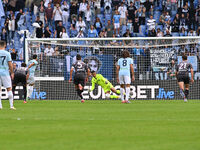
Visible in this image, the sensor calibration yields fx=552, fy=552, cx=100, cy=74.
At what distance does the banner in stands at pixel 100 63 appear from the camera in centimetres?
2859

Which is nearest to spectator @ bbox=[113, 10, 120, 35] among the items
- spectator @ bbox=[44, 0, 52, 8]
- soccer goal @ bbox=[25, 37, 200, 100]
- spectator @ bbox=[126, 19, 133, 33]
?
spectator @ bbox=[126, 19, 133, 33]

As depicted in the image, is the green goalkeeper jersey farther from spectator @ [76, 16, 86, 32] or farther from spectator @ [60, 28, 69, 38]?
spectator @ [76, 16, 86, 32]

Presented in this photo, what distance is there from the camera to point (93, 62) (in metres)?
29.2

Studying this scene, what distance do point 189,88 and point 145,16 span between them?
901 cm

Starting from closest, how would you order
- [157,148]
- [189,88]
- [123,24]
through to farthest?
[157,148], [189,88], [123,24]

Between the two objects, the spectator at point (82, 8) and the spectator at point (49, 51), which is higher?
the spectator at point (82, 8)

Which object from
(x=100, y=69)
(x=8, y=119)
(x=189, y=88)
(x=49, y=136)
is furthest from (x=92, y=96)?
(x=49, y=136)

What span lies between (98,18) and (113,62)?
7.20m

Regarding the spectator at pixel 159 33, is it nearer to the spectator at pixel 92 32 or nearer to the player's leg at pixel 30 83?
the spectator at pixel 92 32

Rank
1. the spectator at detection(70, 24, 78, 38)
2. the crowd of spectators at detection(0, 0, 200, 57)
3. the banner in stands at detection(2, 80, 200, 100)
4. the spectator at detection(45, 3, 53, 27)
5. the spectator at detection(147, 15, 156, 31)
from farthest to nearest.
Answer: the spectator at detection(45, 3, 53, 27) → the spectator at detection(70, 24, 78, 38) → the crowd of spectators at detection(0, 0, 200, 57) → the spectator at detection(147, 15, 156, 31) → the banner in stands at detection(2, 80, 200, 100)

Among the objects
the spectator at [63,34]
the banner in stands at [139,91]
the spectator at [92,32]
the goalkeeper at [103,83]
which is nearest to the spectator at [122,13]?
the spectator at [92,32]

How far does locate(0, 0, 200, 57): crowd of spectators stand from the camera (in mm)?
34500

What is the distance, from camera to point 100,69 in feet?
94.2

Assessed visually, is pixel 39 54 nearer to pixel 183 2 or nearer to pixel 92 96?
pixel 92 96
